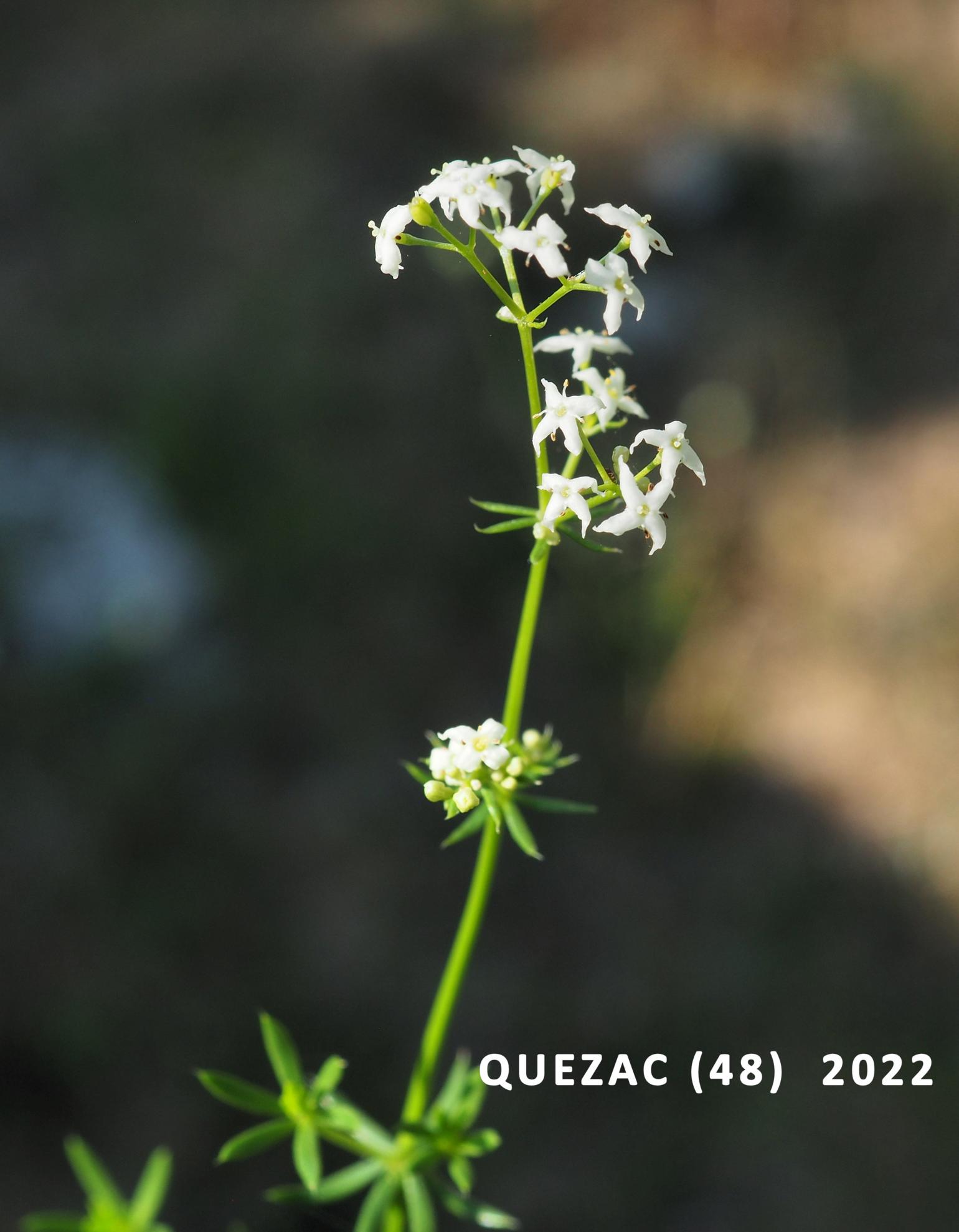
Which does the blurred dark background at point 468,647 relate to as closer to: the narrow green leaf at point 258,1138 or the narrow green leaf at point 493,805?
the narrow green leaf at point 493,805

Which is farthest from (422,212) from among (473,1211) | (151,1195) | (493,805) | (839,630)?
(839,630)

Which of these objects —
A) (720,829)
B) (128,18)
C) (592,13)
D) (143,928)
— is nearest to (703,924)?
(720,829)

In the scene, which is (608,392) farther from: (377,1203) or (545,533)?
(377,1203)

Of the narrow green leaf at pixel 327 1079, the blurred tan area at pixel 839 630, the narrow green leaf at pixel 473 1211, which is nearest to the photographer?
the narrow green leaf at pixel 473 1211

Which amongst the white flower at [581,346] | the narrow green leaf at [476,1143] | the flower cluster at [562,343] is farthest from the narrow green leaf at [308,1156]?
the white flower at [581,346]

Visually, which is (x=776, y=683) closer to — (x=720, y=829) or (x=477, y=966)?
(x=720, y=829)

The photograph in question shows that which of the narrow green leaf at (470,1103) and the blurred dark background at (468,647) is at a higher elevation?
the blurred dark background at (468,647)

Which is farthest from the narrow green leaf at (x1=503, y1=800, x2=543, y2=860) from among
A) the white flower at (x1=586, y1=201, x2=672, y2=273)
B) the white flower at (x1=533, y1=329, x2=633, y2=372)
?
the white flower at (x1=586, y1=201, x2=672, y2=273)

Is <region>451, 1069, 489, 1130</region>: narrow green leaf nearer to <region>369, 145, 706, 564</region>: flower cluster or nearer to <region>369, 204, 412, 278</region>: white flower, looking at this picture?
<region>369, 145, 706, 564</region>: flower cluster
